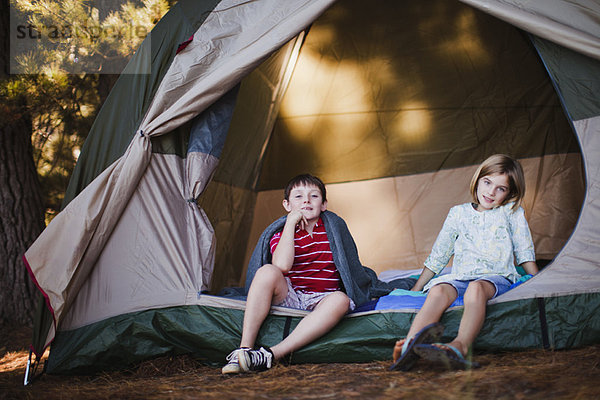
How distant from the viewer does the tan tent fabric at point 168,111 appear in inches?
85.4

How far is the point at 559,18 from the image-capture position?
6.85ft

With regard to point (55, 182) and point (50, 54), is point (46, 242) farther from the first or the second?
point (55, 182)

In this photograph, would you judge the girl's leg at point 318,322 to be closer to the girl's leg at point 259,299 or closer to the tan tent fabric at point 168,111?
the girl's leg at point 259,299

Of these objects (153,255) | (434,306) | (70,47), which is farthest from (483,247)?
(70,47)

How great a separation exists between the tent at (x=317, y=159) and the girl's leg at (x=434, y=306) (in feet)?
0.25

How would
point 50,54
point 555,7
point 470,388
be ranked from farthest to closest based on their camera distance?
point 50,54
point 555,7
point 470,388

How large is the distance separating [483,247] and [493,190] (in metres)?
0.26

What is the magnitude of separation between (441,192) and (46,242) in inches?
94.4

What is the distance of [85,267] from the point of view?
7.29 ft

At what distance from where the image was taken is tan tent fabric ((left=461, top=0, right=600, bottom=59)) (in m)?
2.04

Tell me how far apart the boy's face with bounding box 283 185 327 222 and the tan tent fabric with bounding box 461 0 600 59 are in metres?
1.04

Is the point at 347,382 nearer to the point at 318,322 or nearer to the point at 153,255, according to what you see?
the point at 318,322

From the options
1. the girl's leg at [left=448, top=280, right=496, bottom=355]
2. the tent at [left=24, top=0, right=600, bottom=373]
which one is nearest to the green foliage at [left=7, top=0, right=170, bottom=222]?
the tent at [left=24, top=0, right=600, bottom=373]

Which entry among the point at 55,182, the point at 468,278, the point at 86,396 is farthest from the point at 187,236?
the point at 55,182
